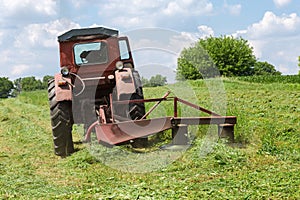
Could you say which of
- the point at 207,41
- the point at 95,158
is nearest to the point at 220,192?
the point at 95,158

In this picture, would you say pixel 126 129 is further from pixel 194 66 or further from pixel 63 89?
pixel 194 66

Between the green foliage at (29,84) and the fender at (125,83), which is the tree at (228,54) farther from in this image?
the fender at (125,83)

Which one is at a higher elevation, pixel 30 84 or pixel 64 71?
pixel 30 84

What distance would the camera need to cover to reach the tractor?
8.16m

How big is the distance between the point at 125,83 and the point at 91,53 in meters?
1.18

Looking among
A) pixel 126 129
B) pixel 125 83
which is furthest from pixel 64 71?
pixel 126 129

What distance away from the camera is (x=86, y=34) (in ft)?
29.0

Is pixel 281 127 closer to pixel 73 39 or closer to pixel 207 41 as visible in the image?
pixel 73 39

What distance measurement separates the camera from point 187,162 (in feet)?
22.8

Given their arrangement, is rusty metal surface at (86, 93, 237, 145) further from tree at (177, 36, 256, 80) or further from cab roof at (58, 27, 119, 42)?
tree at (177, 36, 256, 80)

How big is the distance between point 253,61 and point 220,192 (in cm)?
6138

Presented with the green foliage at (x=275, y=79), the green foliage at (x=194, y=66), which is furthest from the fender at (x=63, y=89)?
the green foliage at (x=194, y=66)

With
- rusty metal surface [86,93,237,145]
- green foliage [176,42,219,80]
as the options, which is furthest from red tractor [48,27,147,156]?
green foliage [176,42,219,80]

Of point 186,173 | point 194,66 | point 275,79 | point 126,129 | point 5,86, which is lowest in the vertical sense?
point 186,173
